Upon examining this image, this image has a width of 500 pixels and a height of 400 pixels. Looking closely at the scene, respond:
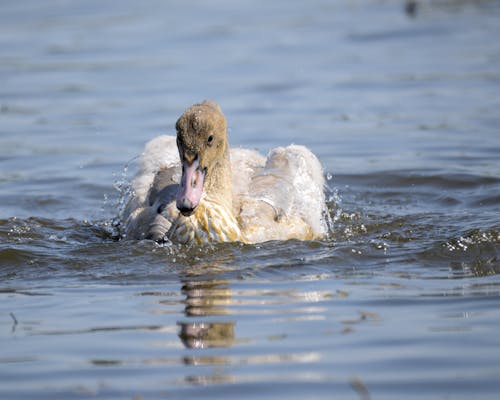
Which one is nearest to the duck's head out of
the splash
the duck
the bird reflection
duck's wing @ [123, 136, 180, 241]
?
the duck

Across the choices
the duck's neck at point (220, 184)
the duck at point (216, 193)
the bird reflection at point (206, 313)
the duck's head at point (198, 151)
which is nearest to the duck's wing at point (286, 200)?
the duck at point (216, 193)

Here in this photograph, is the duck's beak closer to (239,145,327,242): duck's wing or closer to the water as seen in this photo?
the water

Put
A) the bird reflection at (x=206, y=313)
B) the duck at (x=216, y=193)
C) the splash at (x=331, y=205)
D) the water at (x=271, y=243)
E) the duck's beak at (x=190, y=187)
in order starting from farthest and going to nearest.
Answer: the splash at (x=331, y=205) → the duck at (x=216, y=193) → the duck's beak at (x=190, y=187) → the bird reflection at (x=206, y=313) → the water at (x=271, y=243)

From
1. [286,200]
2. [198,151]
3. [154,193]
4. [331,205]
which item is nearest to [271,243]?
[286,200]

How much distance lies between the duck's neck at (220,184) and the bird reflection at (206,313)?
1.27 m

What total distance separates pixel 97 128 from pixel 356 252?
6132 mm

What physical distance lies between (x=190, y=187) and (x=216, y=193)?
26.6 inches

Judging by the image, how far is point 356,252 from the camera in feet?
24.7

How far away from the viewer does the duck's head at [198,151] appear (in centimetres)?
740

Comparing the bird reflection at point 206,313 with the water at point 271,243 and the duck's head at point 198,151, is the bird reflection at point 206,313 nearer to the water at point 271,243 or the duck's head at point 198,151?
the water at point 271,243

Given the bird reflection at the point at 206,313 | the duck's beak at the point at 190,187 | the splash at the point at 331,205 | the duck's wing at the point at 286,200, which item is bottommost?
the bird reflection at the point at 206,313

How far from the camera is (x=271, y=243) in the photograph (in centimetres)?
781

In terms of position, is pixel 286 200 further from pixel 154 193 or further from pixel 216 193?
pixel 154 193

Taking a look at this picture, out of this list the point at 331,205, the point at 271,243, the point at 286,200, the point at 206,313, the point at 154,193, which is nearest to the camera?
the point at 206,313
